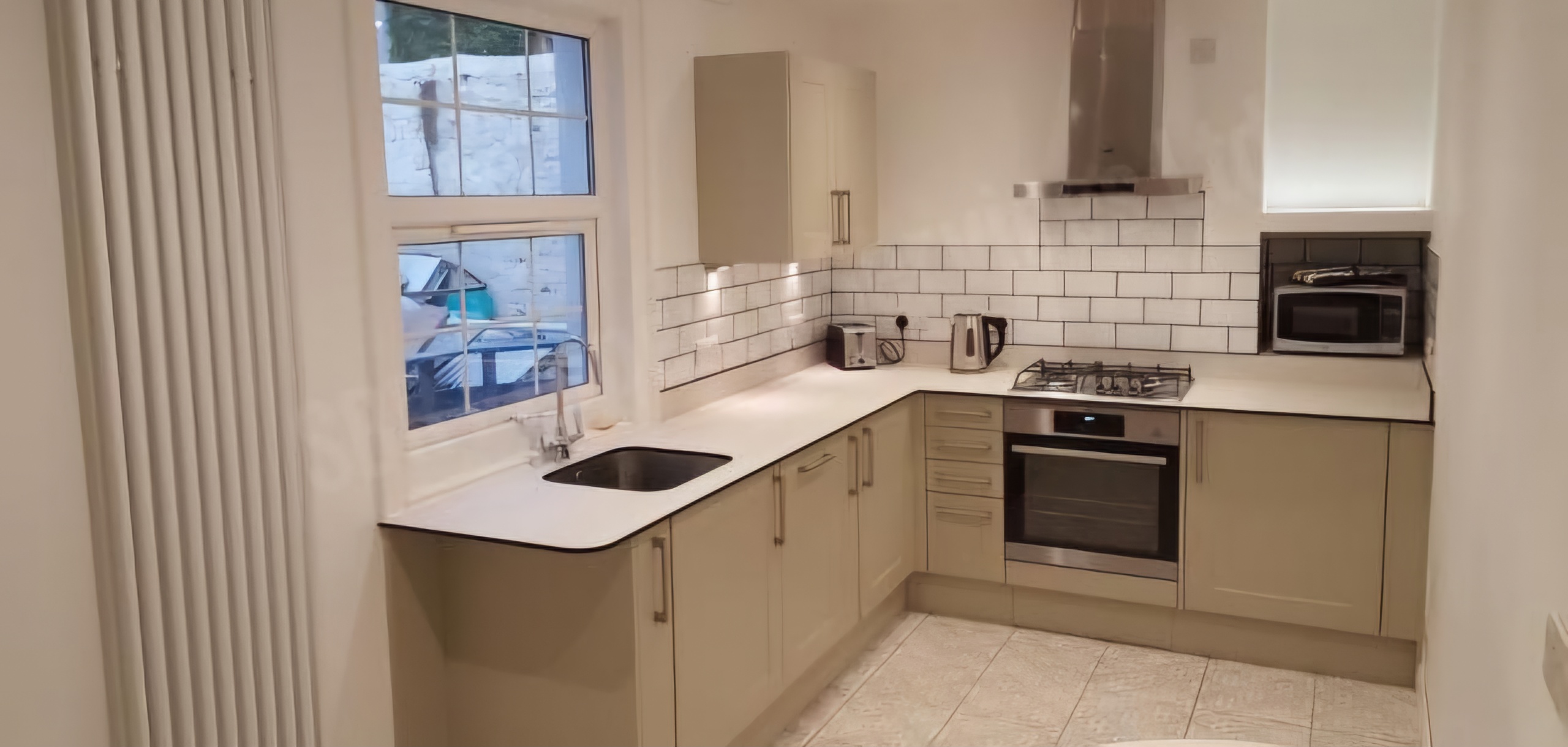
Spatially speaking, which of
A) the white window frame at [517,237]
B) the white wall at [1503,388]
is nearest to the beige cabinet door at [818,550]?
the white window frame at [517,237]

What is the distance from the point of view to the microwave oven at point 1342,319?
429cm

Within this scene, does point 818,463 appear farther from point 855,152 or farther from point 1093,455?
point 855,152

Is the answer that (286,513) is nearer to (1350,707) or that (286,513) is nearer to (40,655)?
(40,655)

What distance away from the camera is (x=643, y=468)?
362 cm

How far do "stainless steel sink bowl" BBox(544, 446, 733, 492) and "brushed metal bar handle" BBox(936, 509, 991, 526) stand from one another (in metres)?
1.43

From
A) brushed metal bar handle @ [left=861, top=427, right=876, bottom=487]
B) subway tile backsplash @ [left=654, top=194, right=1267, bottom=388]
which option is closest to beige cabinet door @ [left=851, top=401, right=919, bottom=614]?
brushed metal bar handle @ [left=861, top=427, right=876, bottom=487]

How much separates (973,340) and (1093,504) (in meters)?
0.89

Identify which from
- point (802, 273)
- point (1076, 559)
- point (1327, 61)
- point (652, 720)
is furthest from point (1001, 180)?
point (652, 720)

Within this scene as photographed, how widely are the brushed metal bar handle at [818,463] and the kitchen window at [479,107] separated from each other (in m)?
1.10

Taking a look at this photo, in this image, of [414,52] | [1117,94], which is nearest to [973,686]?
[1117,94]

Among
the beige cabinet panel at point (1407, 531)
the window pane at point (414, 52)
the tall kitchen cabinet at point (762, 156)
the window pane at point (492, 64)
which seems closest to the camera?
the window pane at point (414, 52)

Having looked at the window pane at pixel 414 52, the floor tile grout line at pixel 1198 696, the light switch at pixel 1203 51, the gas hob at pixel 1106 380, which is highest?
the light switch at pixel 1203 51

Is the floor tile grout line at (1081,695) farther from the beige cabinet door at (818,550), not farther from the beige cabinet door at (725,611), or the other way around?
the beige cabinet door at (725,611)

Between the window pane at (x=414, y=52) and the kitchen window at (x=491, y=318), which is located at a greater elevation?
the window pane at (x=414, y=52)
